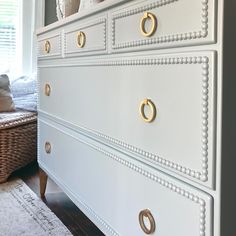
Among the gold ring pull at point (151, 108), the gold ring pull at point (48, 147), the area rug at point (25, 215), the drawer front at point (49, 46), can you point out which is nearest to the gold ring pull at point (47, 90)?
the drawer front at point (49, 46)

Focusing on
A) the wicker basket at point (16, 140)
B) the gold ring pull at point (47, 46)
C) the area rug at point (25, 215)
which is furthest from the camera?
the wicker basket at point (16, 140)

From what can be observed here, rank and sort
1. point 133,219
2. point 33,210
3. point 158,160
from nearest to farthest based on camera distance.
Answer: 1. point 158,160
2. point 133,219
3. point 33,210

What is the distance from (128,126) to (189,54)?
34 cm

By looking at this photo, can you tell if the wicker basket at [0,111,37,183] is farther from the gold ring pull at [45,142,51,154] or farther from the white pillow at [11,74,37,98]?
the gold ring pull at [45,142,51,154]

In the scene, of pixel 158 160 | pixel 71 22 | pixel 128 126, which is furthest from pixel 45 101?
pixel 158 160

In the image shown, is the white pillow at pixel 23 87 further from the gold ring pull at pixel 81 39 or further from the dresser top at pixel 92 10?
the gold ring pull at pixel 81 39

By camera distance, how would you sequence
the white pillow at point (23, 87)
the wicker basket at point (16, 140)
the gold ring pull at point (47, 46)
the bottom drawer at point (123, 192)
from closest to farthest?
the bottom drawer at point (123, 192) → the gold ring pull at point (47, 46) → the wicker basket at point (16, 140) → the white pillow at point (23, 87)

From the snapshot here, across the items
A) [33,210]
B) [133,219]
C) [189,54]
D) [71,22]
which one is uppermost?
[71,22]

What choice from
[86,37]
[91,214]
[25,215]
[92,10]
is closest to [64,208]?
[25,215]

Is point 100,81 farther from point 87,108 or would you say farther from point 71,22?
point 71,22

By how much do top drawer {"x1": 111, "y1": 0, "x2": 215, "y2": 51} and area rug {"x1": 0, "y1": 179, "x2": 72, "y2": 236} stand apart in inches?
35.6

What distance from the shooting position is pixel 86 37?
1344 millimetres

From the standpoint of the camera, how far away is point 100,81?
4.04ft

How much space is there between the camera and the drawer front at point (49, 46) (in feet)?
5.50
